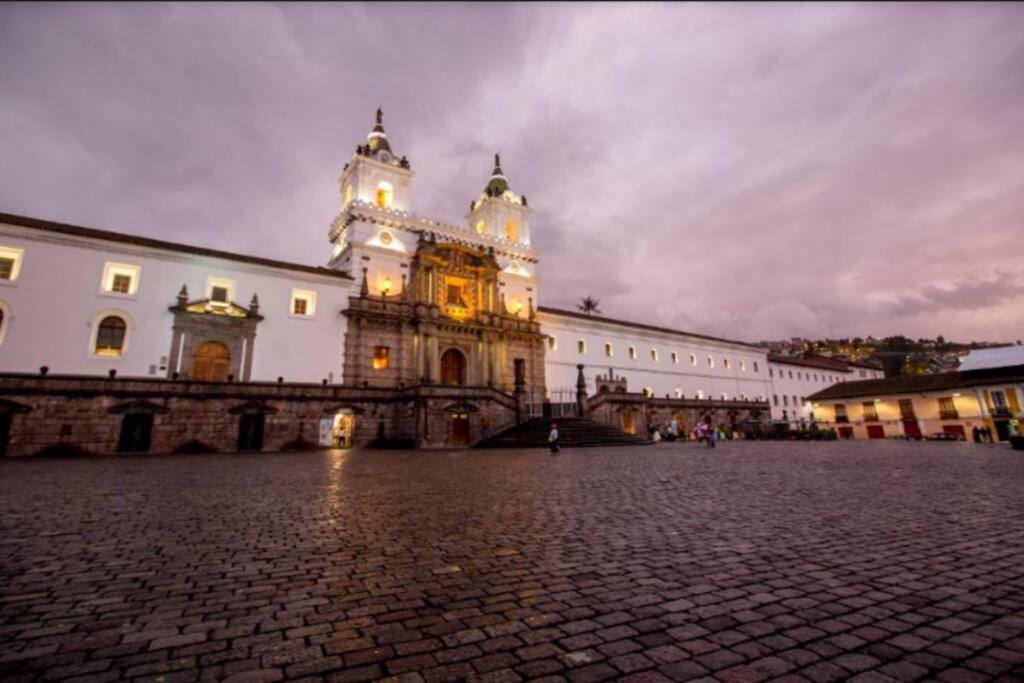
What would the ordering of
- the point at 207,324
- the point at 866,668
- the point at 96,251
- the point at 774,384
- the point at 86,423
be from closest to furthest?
the point at 866,668 → the point at 86,423 → the point at 96,251 → the point at 207,324 → the point at 774,384

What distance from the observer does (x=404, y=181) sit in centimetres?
3984

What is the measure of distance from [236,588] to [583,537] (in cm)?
362

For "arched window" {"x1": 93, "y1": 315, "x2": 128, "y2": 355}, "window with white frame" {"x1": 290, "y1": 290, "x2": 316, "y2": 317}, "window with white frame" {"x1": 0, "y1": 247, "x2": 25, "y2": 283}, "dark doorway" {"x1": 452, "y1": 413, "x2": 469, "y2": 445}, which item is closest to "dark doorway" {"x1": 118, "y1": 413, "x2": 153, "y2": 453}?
"arched window" {"x1": 93, "y1": 315, "x2": 128, "y2": 355}

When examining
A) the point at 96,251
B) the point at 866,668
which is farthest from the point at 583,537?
the point at 96,251

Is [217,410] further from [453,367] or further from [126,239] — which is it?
[453,367]

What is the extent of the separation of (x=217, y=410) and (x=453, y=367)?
17.4 m

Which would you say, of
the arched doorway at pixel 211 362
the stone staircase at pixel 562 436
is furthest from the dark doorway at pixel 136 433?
the stone staircase at pixel 562 436

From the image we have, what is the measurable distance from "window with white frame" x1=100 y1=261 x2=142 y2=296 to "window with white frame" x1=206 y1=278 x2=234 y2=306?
11.5ft

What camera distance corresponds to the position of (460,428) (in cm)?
2948

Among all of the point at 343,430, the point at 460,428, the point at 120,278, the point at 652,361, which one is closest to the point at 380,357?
the point at 343,430

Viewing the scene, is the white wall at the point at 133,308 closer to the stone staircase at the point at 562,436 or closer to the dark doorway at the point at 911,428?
the stone staircase at the point at 562,436

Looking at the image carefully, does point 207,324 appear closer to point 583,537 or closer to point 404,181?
point 404,181

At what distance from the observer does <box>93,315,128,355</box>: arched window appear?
2528 centimetres

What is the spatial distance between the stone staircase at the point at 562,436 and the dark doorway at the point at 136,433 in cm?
1639
